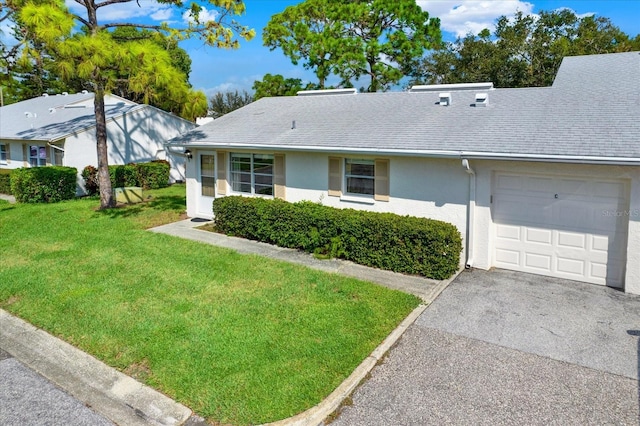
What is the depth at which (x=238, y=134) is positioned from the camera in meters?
13.6

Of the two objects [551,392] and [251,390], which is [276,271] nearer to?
[251,390]

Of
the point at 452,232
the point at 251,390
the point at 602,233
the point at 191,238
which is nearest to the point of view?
the point at 251,390

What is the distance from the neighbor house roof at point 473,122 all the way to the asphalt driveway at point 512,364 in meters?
2.71

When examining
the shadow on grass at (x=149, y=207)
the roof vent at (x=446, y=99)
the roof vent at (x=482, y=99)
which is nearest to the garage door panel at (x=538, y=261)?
the roof vent at (x=482, y=99)

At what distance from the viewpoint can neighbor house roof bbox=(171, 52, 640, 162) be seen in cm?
839

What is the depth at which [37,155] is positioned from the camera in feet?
70.7

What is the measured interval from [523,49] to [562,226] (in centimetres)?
2236

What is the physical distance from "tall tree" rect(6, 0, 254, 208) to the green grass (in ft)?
16.9

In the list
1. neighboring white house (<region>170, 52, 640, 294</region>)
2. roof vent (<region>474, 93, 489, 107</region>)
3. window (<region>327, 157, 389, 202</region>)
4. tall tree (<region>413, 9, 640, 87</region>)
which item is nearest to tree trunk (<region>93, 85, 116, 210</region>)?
neighboring white house (<region>170, 52, 640, 294</region>)

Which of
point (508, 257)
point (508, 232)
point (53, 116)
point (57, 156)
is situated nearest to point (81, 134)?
point (57, 156)

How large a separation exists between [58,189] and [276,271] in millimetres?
13039

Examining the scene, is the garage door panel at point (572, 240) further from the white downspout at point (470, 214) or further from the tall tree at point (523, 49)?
the tall tree at point (523, 49)

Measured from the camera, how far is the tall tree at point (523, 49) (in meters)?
26.1

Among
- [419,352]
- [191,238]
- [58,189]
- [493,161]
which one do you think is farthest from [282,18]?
[419,352]
